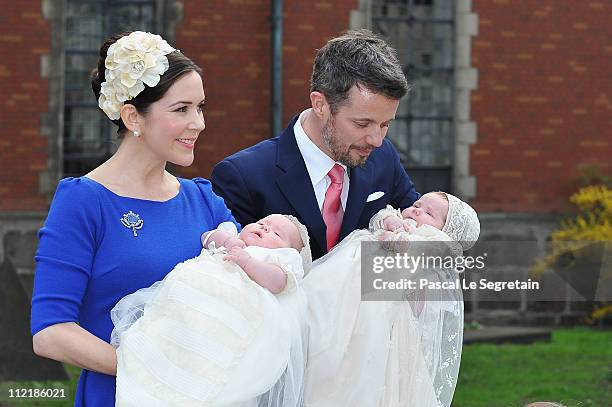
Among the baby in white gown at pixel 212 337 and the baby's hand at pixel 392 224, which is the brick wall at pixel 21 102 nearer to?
the baby's hand at pixel 392 224

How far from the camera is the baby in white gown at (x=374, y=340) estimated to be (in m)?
3.69

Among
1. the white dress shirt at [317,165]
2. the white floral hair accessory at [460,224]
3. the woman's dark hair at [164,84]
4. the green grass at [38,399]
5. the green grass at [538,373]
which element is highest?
the woman's dark hair at [164,84]

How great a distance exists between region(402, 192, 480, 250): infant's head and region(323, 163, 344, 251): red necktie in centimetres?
29

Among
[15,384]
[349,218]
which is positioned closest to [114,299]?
[349,218]

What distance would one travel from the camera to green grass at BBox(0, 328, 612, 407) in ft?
29.0

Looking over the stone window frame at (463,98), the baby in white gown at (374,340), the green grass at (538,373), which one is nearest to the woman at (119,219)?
the baby in white gown at (374,340)

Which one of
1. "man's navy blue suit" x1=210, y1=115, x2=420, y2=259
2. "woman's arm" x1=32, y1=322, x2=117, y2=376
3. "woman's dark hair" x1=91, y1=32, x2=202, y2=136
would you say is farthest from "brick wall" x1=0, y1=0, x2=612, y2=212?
"woman's arm" x1=32, y1=322, x2=117, y2=376

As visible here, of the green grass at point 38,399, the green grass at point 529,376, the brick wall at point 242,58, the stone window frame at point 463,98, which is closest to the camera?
the green grass at point 38,399

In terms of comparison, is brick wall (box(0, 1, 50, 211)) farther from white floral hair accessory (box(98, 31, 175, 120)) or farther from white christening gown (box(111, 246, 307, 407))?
white christening gown (box(111, 246, 307, 407))

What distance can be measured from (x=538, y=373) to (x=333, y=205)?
6189 mm

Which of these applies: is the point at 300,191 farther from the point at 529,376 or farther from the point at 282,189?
the point at 529,376

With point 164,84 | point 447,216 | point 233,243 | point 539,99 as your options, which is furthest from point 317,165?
point 539,99

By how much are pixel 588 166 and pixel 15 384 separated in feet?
24.9

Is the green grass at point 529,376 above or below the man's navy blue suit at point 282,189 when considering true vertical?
below
